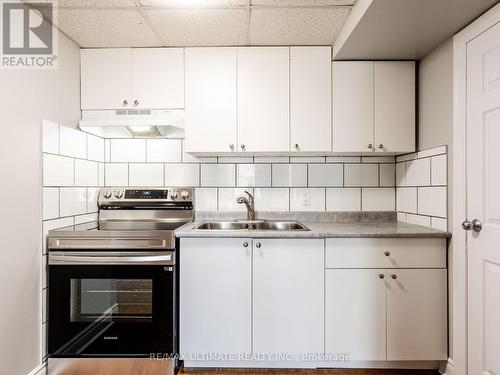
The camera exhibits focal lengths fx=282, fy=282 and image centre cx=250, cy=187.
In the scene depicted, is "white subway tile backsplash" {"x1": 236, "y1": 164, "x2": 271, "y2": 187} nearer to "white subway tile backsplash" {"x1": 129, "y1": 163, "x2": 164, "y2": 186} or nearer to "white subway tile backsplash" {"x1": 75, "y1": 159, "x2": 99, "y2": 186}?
"white subway tile backsplash" {"x1": 129, "y1": 163, "x2": 164, "y2": 186}

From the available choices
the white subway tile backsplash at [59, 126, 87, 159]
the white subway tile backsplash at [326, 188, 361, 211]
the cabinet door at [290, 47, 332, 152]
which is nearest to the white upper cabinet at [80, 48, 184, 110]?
the white subway tile backsplash at [59, 126, 87, 159]

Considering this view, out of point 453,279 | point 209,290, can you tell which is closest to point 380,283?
point 453,279

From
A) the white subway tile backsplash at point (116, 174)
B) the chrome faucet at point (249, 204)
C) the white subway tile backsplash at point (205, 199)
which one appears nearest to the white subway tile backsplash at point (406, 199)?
the chrome faucet at point (249, 204)

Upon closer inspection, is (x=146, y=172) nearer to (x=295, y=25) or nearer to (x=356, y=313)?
(x=295, y=25)

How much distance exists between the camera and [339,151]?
2008 mm

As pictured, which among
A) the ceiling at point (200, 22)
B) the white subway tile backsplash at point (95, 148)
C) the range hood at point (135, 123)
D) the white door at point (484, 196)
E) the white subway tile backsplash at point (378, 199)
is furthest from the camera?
the white subway tile backsplash at point (378, 199)

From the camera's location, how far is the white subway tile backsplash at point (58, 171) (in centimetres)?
166

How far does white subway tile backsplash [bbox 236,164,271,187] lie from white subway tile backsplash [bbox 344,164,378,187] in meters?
0.64

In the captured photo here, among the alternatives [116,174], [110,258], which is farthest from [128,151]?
[110,258]

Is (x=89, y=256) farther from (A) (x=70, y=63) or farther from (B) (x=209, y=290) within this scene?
(A) (x=70, y=63)

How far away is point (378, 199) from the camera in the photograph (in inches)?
90.0

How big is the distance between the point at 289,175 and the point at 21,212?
1753 mm

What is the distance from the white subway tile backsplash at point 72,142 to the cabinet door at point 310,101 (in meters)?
1.50

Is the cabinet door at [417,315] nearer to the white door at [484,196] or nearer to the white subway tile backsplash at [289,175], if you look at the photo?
the white door at [484,196]
